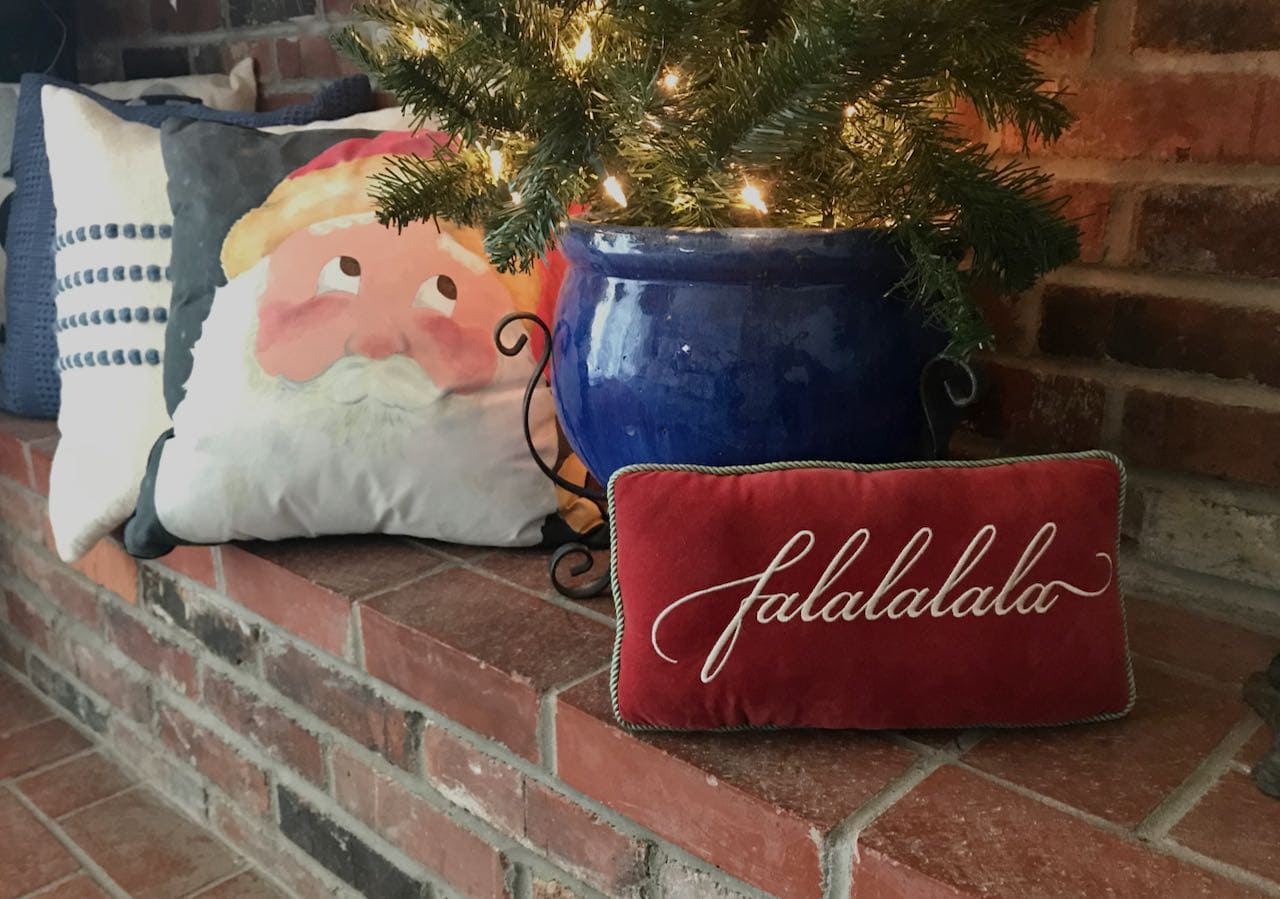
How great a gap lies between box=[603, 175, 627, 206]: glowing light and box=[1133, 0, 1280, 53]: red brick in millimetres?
451

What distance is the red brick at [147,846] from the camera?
1259 mm

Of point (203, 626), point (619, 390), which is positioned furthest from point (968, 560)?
point (203, 626)

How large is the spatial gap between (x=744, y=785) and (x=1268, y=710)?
373 millimetres

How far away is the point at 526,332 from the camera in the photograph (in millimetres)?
982

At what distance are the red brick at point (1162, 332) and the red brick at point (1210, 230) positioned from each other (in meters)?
0.03

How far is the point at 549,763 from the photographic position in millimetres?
789

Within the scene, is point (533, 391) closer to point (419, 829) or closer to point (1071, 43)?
point (419, 829)

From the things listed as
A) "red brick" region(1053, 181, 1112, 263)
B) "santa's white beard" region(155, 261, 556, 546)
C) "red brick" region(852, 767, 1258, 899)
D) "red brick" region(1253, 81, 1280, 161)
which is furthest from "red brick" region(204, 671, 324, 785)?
"red brick" region(1253, 81, 1280, 161)

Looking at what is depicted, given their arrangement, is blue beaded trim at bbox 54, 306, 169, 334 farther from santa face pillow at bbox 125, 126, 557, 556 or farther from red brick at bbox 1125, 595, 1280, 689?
red brick at bbox 1125, 595, 1280, 689

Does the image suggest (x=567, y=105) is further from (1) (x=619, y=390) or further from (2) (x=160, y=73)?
(2) (x=160, y=73)

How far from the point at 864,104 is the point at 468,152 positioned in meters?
0.32

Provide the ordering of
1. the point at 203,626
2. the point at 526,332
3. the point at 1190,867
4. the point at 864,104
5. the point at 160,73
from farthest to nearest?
the point at 160,73 → the point at 203,626 → the point at 526,332 → the point at 864,104 → the point at 1190,867

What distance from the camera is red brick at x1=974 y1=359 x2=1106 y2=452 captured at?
0.94m

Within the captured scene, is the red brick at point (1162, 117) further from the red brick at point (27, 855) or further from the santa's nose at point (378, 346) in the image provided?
the red brick at point (27, 855)
